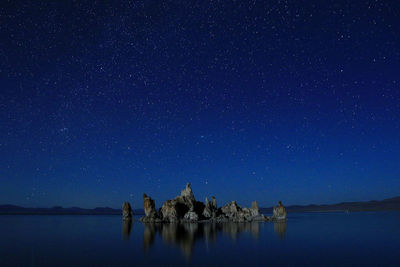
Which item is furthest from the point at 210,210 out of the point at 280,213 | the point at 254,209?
the point at 280,213

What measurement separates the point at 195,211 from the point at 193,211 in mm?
3840

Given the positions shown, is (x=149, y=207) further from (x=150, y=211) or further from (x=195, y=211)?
(x=195, y=211)

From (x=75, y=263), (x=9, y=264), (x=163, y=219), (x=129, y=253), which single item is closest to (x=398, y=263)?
(x=129, y=253)

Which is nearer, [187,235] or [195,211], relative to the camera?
[187,235]

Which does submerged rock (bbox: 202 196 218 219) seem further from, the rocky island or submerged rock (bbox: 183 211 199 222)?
submerged rock (bbox: 183 211 199 222)

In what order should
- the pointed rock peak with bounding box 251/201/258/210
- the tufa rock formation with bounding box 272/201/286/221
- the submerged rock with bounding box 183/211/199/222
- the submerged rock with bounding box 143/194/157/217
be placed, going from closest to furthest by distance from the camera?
the submerged rock with bounding box 183/211/199/222, the submerged rock with bounding box 143/194/157/217, the tufa rock formation with bounding box 272/201/286/221, the pointed rock peak with bounding box 251/201/258/210

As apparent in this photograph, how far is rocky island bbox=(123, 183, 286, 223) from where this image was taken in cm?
13250

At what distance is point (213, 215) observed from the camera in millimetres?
143500

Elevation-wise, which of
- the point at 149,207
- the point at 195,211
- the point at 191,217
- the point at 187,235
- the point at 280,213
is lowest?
the point at 187,235

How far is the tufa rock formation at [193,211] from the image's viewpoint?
132500 millimetres

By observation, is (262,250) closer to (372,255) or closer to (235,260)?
(235,260)

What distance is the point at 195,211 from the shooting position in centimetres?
13912

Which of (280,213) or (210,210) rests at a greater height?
(210,210)

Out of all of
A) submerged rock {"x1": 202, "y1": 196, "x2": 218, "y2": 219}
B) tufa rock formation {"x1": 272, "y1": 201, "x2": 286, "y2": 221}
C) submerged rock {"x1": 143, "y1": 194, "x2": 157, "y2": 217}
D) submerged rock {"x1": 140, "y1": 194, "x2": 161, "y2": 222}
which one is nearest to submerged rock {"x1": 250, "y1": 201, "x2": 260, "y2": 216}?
tufa rock formation {"x1": 272, "y1": 201, "x2": 286, "y2": 221}
